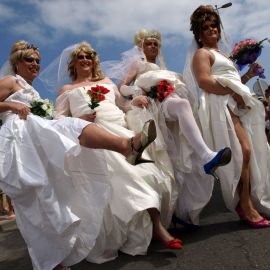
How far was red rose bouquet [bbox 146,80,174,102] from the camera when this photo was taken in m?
3.92

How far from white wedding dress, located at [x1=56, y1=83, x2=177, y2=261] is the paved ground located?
0.60ft

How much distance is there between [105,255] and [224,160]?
1.35 m

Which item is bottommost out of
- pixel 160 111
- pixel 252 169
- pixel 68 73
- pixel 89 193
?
pixel 252 169

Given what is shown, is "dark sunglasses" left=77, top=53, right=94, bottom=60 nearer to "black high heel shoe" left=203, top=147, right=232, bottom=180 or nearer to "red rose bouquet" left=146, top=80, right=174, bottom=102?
"red rose bouquet" left=146, top=80, right=174, bottom=102

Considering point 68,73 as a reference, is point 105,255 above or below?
below

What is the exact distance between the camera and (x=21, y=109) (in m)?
3.49

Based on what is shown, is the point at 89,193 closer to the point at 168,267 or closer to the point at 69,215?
the point at 69,215

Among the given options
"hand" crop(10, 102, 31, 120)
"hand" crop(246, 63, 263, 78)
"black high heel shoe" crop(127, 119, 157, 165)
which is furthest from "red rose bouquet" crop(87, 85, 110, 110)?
"hand" crop(246, 63, 263, 78)

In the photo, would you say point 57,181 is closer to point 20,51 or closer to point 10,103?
point 10,103

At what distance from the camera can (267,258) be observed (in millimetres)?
2746

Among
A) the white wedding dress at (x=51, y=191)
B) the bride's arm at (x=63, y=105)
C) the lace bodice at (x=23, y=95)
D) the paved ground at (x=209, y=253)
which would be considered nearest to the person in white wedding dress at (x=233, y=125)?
the paved ground at (x=209, y=253)

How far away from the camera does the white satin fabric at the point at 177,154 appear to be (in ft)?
12.5

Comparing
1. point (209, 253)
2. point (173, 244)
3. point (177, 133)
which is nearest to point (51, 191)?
point (173, 244)

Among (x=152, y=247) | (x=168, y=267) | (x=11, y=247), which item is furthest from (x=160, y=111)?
(x=11, y=247)
